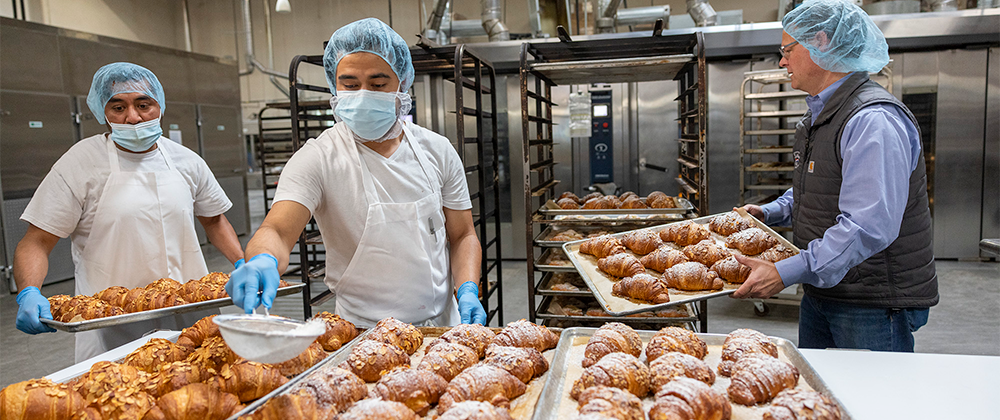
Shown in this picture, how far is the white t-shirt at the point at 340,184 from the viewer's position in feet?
5.94

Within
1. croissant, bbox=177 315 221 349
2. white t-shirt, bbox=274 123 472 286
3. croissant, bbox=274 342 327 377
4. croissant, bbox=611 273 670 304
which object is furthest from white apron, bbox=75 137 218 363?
croissant, bbox=611 273 670 304

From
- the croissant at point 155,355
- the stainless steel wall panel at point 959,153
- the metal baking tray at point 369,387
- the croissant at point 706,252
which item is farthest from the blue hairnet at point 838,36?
the stainless steel wall panel at point 959,153

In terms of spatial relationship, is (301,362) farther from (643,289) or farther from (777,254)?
(777,254)

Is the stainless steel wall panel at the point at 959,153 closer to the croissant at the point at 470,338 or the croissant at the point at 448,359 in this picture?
the croissant at the point at 470,338

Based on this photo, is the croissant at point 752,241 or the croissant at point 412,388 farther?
the croissant at point 752,241

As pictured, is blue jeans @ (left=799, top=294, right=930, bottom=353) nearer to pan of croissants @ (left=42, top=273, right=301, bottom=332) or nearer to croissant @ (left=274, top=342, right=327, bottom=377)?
croissant @ (left=274, top=342, right=327, bottom=377)

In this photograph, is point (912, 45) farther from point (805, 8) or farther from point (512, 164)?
point (805, 8)

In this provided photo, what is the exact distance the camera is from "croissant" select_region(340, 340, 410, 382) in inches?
51.6

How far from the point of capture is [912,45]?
5879 mm

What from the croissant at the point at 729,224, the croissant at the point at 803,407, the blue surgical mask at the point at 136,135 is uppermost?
the blue surgical mask at the point at 136,135

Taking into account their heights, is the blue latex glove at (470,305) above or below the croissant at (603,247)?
below

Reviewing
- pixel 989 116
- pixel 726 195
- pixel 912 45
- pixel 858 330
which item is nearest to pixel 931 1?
pixel 912 45

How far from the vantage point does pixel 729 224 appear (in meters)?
2.51

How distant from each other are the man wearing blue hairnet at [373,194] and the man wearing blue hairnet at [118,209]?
0.86m
